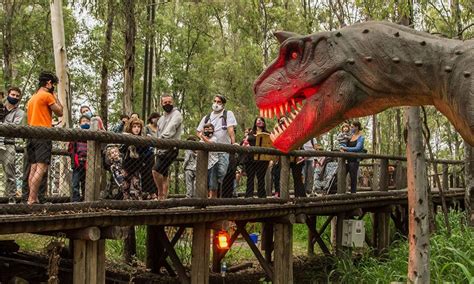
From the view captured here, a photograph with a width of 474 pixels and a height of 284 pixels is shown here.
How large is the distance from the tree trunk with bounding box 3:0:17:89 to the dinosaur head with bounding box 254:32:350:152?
57.5 ft

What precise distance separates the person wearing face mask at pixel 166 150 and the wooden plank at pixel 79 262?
1541 mm

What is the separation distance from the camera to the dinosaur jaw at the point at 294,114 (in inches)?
71.9

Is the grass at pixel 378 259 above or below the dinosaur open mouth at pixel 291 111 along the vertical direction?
below

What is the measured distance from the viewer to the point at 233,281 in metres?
11.7

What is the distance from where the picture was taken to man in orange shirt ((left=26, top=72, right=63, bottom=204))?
6.05 metres

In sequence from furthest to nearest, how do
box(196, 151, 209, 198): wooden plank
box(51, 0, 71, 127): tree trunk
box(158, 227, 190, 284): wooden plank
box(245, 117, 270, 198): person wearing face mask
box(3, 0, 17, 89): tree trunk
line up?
box(3, 0, 17, 89): tree trunk < box(51, 0, 71, 127): tree trunk < box(245, 117, 270, 198): person wearing face mask < box(158, 227, 190, 284): wooden plank < box(196, 151, 209, 198): wooden plank

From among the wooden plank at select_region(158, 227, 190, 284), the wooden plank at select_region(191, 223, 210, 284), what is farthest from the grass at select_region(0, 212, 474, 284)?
the wooden plank at select_region(191, 223, 210, 284)

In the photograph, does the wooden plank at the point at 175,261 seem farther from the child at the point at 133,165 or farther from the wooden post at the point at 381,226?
the wooden post at the point at 381,226

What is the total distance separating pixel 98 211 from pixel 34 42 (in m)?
17.3

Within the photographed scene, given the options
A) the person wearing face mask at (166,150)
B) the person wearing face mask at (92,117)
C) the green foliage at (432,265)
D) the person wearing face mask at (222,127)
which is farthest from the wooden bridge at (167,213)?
the person wearing face mask at (92,117)

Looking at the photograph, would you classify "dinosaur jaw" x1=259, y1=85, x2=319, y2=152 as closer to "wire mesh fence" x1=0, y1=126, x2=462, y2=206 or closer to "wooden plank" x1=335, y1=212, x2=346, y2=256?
"wire mesh fence" x1=0, y1=126, x2=462, y2=206

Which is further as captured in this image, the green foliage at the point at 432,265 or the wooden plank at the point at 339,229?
the wooden plank at the point at 339,229

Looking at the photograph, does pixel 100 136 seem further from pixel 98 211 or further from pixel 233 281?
pixel 233 281

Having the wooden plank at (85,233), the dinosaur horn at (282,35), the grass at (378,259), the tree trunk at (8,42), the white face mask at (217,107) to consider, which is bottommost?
the grass at (378,259)
